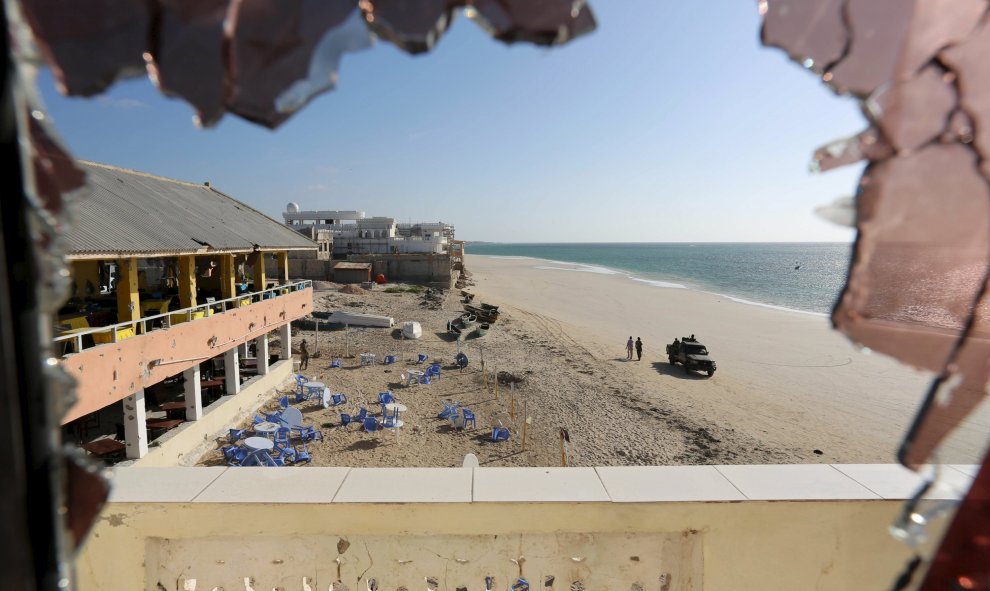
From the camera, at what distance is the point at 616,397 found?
19.3m

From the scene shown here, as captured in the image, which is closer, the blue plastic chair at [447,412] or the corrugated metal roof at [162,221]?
the corrugated metal roof at [162,221]

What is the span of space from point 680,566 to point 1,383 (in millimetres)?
2990

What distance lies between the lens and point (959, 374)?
39.4 inches

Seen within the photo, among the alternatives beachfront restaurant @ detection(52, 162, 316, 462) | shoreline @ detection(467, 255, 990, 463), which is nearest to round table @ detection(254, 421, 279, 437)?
beachfront restaurant @ detection(52, 162, 316, 462)

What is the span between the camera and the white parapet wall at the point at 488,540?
8.50 feet

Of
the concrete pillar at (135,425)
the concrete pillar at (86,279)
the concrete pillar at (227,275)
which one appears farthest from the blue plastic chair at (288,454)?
the concrete pillar at (86,279)

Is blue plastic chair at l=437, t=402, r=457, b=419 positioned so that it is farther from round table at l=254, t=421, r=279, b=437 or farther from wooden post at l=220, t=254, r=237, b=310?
wooden post at l=220, t=254, r=237, b=310

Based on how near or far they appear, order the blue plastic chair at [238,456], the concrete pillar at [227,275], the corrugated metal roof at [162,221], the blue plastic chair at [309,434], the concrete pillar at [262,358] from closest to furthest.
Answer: the corrugated metal roof at [162,221]
the blue plastic chair at [238,456]
the blue plastic chair at [309,434]
the concrete pillar at [227,275]
the concrete pillar at [262,358]

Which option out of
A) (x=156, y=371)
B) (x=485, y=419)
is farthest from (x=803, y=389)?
(x=156, y=371)

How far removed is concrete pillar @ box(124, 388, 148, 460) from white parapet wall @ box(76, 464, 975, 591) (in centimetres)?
1043

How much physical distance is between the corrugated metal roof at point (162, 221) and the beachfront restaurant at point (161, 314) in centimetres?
5

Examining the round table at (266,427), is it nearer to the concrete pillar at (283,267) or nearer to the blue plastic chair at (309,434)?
the blue plastic chair at (309,434)

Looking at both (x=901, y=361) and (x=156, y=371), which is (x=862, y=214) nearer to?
(x=901, y=361)

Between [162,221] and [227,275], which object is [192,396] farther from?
[162,221]
